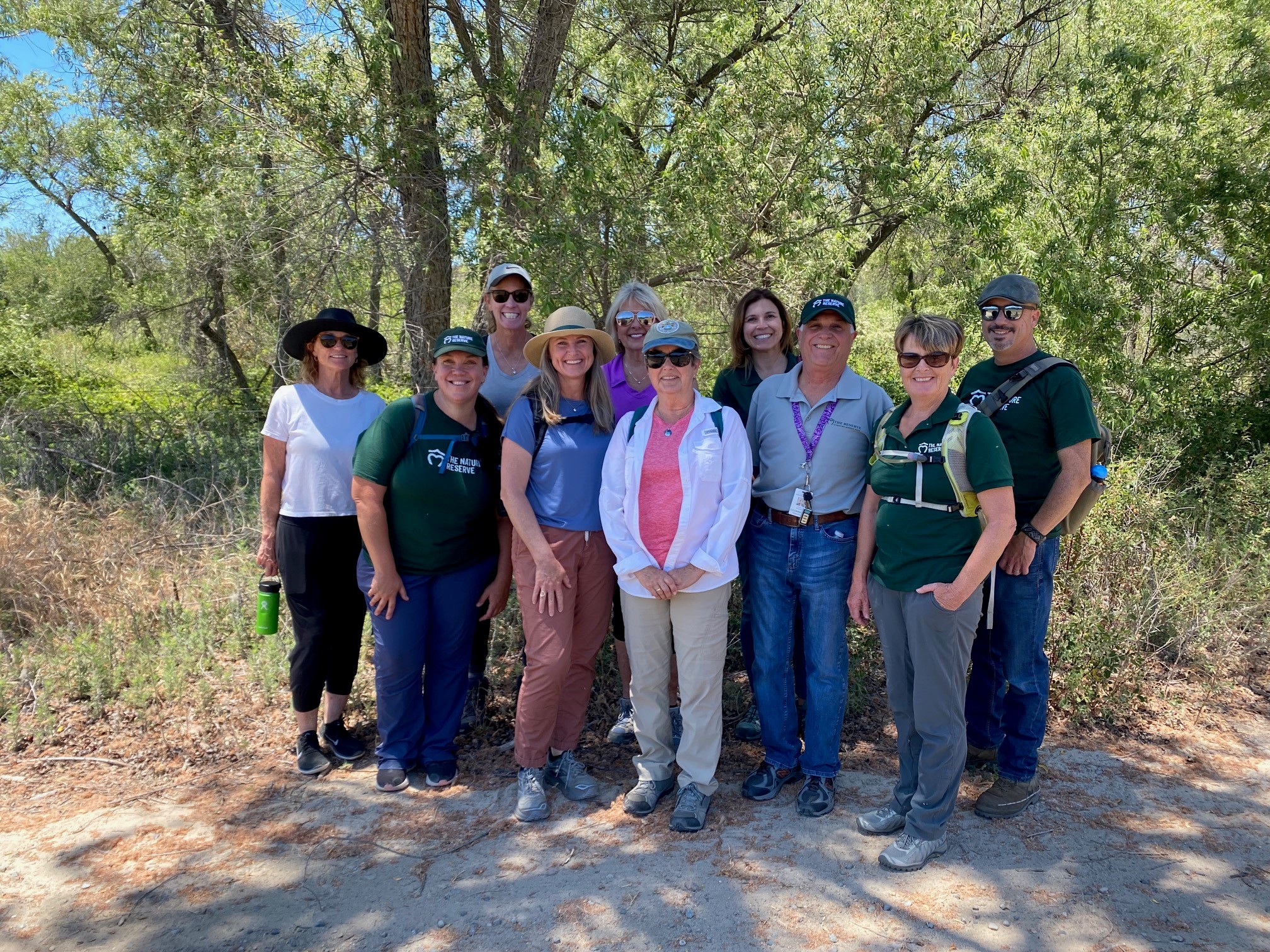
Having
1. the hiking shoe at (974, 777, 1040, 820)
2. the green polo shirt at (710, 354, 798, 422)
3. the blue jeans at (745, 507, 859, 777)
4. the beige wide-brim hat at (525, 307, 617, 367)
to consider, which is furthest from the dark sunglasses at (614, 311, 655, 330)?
the hiking shoe at (974, 777, 1040, 820)

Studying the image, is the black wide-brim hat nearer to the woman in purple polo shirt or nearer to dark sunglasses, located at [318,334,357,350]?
dark sunglasses, located at [318,334,357,350]

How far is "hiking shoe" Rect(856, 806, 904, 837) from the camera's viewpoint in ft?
11.3

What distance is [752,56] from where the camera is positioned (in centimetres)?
699

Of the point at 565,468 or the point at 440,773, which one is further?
the point at 440,773

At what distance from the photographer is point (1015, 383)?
350cm

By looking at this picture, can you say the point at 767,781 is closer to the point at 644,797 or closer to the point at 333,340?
the point at 644,797

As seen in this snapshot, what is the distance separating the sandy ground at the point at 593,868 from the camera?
113 inches

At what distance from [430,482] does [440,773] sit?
4.60ft

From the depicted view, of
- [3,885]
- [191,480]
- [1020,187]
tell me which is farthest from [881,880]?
[191,480]

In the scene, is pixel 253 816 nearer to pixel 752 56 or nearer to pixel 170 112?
pixel 170 112

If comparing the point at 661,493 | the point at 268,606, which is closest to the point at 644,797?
the point at 661,493

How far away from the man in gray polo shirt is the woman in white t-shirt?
1902 millimetres

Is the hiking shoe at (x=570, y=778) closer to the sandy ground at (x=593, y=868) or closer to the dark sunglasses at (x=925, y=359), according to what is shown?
the sandy ground at (x=593, y=868)

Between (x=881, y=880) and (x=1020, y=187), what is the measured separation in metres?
6.06
